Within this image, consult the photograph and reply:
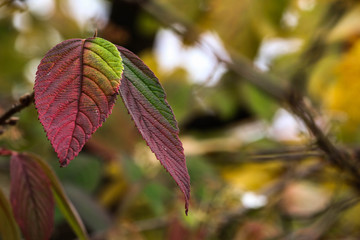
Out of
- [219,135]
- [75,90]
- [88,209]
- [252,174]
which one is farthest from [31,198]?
[219,135]

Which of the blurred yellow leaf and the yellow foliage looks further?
the blurred yellow leaf

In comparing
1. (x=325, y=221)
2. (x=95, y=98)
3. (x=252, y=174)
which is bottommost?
(x=325, y=221)

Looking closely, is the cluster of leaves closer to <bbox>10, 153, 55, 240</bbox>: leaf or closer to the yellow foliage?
<bbox>10, 153, 55, 240</bbox>: leaf

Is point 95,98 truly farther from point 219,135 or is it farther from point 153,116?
point 219,135

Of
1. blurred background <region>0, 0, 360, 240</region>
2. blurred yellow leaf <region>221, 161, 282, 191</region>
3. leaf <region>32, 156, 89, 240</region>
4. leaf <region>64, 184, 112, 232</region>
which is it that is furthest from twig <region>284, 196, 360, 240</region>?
leaf <region>32, 156, 89, 240</region>

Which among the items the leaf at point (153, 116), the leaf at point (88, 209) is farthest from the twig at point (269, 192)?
the leaf at point (153, 116)

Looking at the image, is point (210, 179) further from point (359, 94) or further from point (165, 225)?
point (359, 94)
